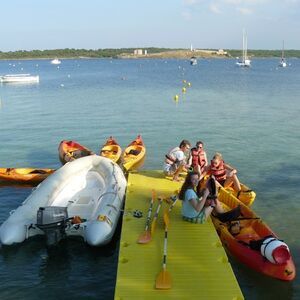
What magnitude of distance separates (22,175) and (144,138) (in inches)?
333

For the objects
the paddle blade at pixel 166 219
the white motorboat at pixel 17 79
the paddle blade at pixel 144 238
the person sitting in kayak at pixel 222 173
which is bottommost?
the paddle blade at pixel 144 238

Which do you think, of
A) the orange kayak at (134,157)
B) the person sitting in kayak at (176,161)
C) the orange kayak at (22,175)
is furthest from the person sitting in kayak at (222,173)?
the orange kayak at (22,175)

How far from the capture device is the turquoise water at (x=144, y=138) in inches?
348

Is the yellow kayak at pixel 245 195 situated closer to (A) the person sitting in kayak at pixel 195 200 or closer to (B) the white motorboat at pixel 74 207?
(A) the person sitting in kayak at pixel 195 200

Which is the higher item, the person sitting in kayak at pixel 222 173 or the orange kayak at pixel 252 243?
the person sitting in kayak at pixel 222 173

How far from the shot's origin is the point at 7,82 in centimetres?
5641

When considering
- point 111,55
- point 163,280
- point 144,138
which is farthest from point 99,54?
point 163,280

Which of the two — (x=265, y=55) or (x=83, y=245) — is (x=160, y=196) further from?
(x=265, y=55)

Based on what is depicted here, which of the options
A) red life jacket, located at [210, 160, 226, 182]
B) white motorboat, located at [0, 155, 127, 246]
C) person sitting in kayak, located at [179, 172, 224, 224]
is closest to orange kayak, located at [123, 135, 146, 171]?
white motorboat, located at [0, 155, 127, 246]

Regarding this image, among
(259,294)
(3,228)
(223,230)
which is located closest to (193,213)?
(223,230)

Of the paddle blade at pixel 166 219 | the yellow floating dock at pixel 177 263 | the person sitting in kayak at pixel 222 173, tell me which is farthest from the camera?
the person sitting in kayak at pixel 222 173

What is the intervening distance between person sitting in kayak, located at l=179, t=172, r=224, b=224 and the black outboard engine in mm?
2550

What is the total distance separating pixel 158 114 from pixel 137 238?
67.9 feet

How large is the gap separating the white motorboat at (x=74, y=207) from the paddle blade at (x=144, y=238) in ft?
3.29
